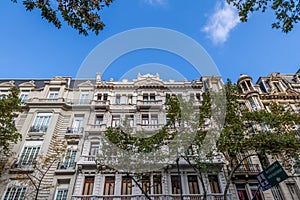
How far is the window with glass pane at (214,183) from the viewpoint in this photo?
15232mm

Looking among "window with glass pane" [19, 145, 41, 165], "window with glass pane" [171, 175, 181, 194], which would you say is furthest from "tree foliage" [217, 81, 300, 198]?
"window with glass pane" [19, 145, 41, 165]

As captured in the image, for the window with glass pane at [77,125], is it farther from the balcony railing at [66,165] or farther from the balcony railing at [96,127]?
the balcony railing at [66,165]

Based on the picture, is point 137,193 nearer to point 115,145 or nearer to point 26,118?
point 115,145

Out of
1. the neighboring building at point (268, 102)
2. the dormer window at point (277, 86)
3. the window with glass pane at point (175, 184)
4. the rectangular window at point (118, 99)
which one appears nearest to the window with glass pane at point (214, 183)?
the neighboring building at point (268, 102)

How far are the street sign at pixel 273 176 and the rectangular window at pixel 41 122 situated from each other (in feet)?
59.0

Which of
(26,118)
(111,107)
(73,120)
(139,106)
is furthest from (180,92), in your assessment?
(26,118)

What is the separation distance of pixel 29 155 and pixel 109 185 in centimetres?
749

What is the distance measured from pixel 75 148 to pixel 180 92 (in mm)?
13011

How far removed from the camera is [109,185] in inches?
606

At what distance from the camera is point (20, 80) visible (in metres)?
23.8

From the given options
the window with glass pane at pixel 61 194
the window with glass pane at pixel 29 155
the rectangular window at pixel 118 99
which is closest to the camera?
the window with glass pane at pixel 61 194

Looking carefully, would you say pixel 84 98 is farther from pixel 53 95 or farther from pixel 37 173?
pixel 37 173

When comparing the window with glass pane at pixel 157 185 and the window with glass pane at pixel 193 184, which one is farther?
the window with glass pane at pixel 193 184

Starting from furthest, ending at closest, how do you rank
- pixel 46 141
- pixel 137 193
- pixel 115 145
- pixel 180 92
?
1. pixel 180 92
2. pixel 46 141
3. pixel 137 193
4. pixel 115 145
